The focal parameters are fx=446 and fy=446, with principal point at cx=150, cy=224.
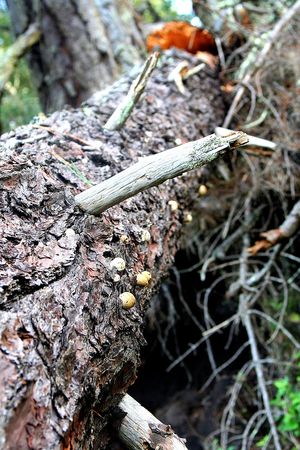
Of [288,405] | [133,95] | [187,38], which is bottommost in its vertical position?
[288,405]

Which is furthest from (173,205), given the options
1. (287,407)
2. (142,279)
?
(287,407)

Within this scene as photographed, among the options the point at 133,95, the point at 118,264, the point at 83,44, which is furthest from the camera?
the point at 83,44

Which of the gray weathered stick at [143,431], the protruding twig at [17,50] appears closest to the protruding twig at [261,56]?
the protruding twig at [17,50]

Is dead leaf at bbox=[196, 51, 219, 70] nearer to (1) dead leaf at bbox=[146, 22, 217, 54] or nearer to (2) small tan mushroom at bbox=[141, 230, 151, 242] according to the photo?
(1) dead leaf at bbox=[146, 22, 217, 54]

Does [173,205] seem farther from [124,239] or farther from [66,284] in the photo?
[66,284]

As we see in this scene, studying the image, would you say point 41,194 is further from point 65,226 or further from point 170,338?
point 170,338
